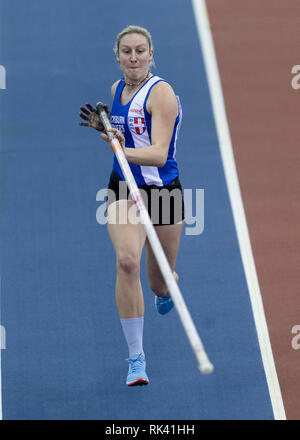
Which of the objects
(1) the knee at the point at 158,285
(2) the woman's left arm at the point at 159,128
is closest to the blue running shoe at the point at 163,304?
(1) the knee at the point at 158,285

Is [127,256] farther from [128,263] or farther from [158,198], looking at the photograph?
[158,198]

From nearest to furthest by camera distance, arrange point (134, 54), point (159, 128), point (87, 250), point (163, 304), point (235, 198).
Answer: point (159, 128), point (134, 54), point (163, 304), point (87, 250), point (235, 198)

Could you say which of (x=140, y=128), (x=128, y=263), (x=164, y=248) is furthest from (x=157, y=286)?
(x=140, y=128)

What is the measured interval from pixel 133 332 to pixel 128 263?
1.74 ft

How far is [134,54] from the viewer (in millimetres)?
5586

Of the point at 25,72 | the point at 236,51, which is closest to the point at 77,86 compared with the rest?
the point at 25,72

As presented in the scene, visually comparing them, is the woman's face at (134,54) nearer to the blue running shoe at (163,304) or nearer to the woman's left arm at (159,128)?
the woman's left arm at (159,128)

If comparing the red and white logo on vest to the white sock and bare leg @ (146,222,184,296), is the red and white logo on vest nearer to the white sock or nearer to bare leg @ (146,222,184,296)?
bare leg @ (146,222,184,296)

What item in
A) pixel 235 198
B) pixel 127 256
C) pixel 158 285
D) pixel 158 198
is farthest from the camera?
pixel 235 198

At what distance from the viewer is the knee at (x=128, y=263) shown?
17.5 ft

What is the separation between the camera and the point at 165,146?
17.9ft

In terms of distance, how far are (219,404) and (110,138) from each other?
192cm

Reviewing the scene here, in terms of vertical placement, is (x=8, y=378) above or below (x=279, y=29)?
below

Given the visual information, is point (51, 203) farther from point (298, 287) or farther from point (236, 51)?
point (236, 51)
